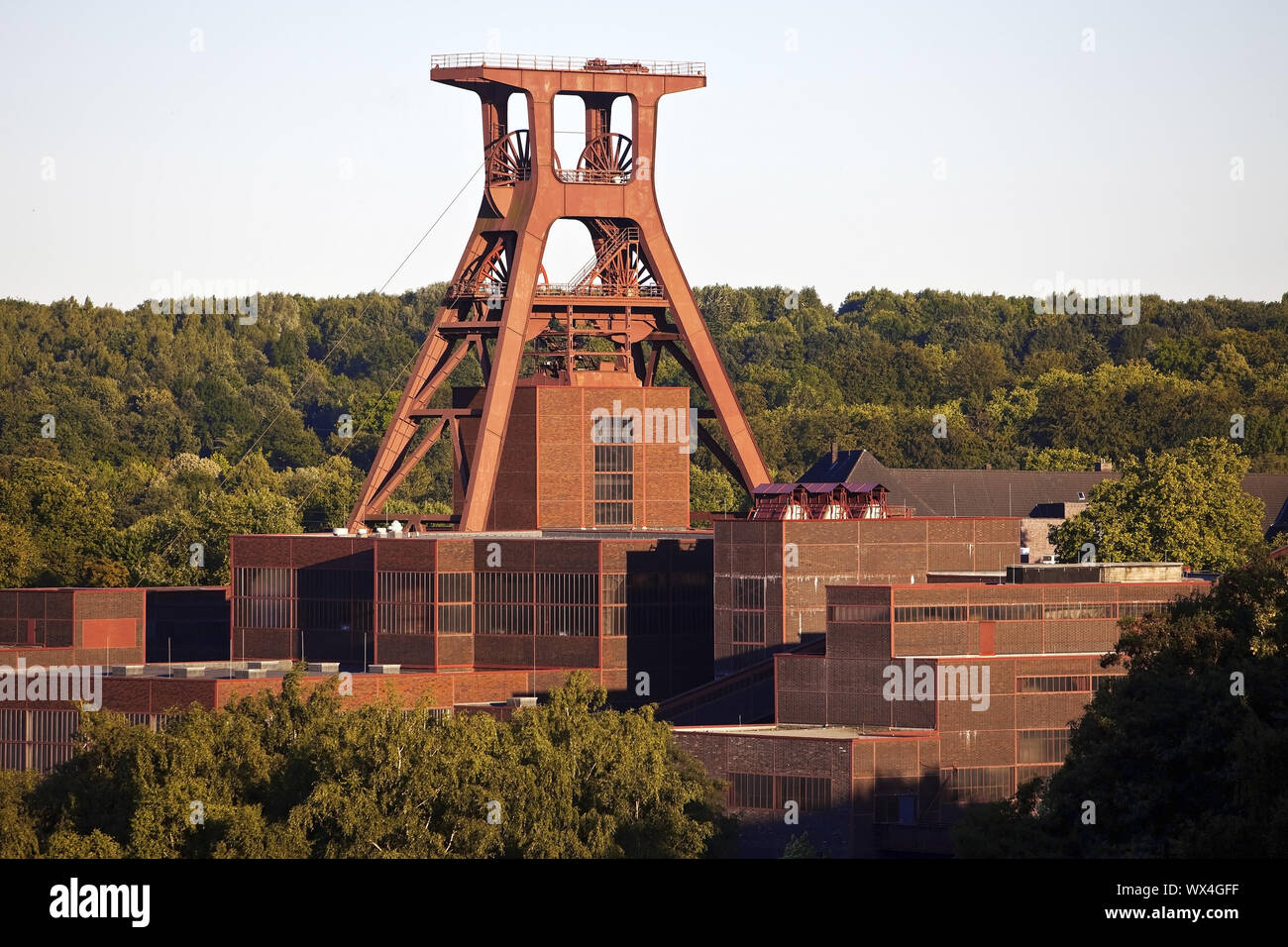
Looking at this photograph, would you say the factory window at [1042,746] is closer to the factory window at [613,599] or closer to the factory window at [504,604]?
the factory window at [613,599]

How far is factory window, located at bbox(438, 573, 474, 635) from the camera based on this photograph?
298 feet

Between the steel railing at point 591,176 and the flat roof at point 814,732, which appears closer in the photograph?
the flat roof at point 814,732

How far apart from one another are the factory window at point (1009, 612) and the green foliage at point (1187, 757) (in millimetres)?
19133

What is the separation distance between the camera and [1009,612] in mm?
79438

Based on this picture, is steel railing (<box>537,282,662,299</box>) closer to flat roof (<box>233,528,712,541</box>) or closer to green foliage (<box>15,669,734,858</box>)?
flat roof (<box>233,528,712,541</box>)

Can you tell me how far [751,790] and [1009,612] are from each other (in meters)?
10.7

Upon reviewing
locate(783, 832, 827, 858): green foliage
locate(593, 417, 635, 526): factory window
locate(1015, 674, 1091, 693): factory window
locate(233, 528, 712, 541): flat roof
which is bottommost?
locate(783, 832, 827, 858): green foliage

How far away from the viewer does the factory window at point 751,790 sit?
74188mm

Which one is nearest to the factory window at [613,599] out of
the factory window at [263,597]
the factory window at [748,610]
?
the factory window at [748,610]

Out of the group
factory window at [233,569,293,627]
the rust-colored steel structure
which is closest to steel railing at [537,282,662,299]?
the rust-colored steel structure

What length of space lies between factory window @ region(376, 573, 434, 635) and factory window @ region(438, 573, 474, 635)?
1.19 ft

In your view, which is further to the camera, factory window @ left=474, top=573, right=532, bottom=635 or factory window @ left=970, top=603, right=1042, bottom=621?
factory window @ left=474, top=573, right=532, bottom=635

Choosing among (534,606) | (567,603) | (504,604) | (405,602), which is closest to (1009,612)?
(567,603)

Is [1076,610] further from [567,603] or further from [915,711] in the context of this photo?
[567,603]
